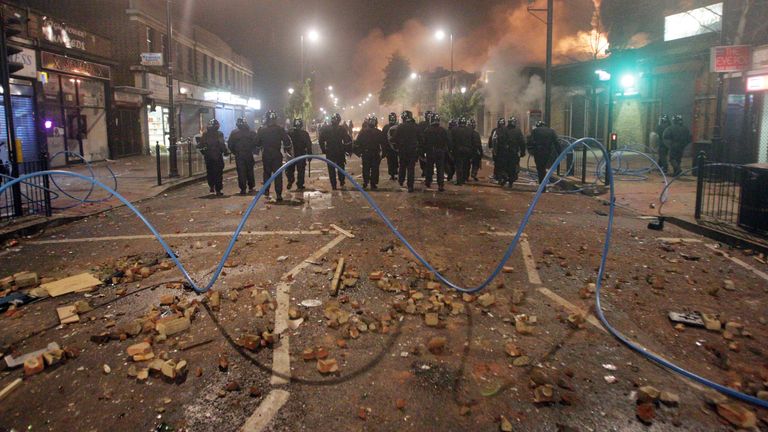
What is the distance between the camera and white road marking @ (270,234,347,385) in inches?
150

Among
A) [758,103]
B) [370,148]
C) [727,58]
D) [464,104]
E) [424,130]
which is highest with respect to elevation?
[464,104]

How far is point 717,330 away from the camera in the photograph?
4.62 m

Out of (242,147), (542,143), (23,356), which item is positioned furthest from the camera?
(542,143)

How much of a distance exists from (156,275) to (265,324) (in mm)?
2332

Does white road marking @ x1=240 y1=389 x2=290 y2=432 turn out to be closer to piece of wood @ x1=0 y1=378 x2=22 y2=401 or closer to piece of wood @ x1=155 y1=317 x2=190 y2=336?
piece of wood @ x1=155 y1=317 x2=190 y2=336

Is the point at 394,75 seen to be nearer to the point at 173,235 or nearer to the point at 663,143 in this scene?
the point at 663,143

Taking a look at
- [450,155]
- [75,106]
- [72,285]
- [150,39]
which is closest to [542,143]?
[450,155]

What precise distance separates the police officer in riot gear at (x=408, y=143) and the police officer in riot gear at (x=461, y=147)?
1.42m

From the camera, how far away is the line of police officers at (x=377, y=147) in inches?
514

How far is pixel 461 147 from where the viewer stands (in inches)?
587

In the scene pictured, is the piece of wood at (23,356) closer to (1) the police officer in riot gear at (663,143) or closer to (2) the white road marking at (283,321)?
(2) the white road marking at (283,321)

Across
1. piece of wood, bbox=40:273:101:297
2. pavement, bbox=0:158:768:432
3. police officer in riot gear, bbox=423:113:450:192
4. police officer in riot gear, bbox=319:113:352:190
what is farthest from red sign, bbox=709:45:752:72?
piece of wood, bbox=40:273:101:297

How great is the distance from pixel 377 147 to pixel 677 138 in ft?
32.0

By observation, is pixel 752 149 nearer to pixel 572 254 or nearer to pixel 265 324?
pixel 572 254
